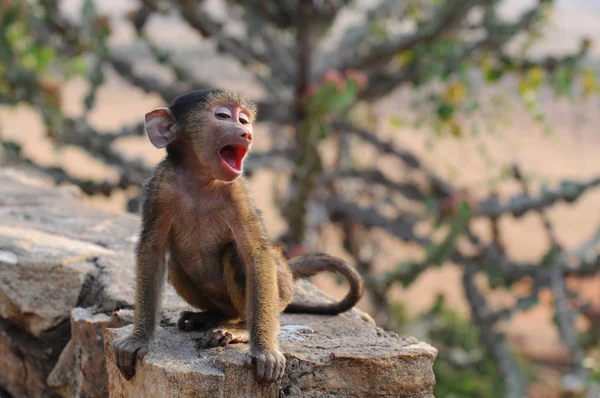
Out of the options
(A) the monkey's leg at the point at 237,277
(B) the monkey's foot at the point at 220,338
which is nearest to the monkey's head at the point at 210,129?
(A) the monkey's leg at the point at 237,277

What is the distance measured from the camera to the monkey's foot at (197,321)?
3.82 m

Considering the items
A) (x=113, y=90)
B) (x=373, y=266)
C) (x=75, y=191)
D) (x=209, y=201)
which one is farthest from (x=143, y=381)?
(x=113, y=90)

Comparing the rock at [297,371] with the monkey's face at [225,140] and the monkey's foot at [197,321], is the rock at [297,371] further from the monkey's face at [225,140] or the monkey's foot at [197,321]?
the monkey's face at [225,140]

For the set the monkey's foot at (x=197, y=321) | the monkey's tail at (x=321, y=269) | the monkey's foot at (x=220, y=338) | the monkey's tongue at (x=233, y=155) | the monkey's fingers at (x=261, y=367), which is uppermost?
the monkey's tongue at (x=233, y=155)

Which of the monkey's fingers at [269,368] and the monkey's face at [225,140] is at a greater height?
the monkey's face at [225,140]

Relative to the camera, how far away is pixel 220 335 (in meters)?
3.52

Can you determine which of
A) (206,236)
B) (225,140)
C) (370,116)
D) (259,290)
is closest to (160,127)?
(225,140)

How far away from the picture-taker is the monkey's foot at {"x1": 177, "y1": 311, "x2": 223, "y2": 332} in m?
3.82

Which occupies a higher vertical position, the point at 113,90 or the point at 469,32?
the point at 113,90

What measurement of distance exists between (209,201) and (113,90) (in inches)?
1241

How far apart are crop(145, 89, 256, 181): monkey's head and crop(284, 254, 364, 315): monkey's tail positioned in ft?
2.73

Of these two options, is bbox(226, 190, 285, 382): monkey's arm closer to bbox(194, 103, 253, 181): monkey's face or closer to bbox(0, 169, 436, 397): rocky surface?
bbox(0, 169, 436, 397): rocky surface

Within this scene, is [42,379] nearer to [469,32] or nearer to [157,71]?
[469,32]

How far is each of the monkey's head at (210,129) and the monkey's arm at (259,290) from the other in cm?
24
